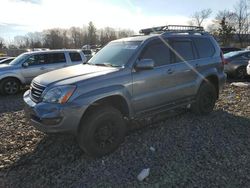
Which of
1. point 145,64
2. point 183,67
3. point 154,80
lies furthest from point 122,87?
point 183,67

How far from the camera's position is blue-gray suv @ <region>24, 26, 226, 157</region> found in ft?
13.0

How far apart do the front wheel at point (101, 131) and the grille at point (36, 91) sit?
82 centimetres

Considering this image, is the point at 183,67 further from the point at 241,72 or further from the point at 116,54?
the point at 241,72

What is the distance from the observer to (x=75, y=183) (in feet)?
11.9

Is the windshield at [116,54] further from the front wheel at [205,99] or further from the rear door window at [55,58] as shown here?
the rear door window at [55,58]

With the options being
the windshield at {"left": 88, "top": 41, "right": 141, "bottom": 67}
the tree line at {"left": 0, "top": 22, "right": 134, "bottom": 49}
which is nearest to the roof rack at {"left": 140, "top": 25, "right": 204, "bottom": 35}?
the windshield at {"left": 88, "top": 41, "right": 141, "bottom": 67}

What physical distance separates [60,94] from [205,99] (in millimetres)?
3733

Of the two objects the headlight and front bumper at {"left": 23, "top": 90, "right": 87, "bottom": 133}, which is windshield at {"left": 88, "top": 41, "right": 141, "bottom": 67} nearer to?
the headlight

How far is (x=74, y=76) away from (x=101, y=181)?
168cm

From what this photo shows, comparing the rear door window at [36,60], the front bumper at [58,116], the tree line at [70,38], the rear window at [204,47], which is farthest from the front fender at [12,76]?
the tree line at [70,38]

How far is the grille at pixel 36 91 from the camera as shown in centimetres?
421

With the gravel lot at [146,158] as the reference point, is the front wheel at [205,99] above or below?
above

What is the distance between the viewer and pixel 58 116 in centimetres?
386

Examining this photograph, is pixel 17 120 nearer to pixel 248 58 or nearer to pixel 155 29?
pixel 155 29
